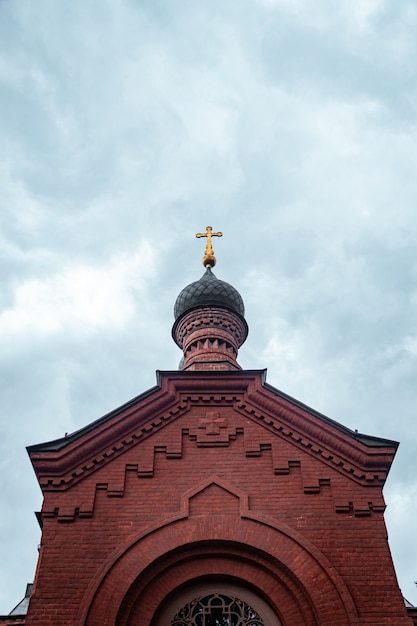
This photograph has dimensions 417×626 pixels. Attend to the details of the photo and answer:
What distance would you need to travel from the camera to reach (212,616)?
934cm

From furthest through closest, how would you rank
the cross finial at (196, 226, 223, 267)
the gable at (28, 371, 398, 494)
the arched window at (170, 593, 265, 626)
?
the cross finial at (196, 226, 223, 267)
the gable at (28, 371, 398, 494)
the arched window at (170, 593, 265, 626)

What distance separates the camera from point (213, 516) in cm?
970

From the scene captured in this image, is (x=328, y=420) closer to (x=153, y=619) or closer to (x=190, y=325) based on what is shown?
(x=153, y=619)

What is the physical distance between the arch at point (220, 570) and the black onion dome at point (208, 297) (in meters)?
8.92

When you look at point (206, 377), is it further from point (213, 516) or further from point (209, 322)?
point (209, 322)

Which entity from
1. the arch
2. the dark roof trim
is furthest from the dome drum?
the arch

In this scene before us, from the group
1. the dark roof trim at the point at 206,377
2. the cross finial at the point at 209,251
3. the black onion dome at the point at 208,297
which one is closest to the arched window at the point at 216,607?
the dark roof trim at the point at 206,377

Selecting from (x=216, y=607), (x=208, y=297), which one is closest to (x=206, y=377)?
(x=216, y=607)

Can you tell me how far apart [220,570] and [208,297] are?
30.9 ft

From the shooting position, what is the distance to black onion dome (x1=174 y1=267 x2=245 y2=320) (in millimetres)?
18062

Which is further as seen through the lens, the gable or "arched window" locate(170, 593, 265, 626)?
the gable

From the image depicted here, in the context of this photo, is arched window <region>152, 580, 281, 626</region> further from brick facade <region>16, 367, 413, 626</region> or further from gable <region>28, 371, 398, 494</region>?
gable <region>28, 371, 398, 494</region>

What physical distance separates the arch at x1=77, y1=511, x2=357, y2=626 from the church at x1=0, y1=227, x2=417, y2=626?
1 centimetres

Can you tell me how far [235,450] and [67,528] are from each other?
2.65m
